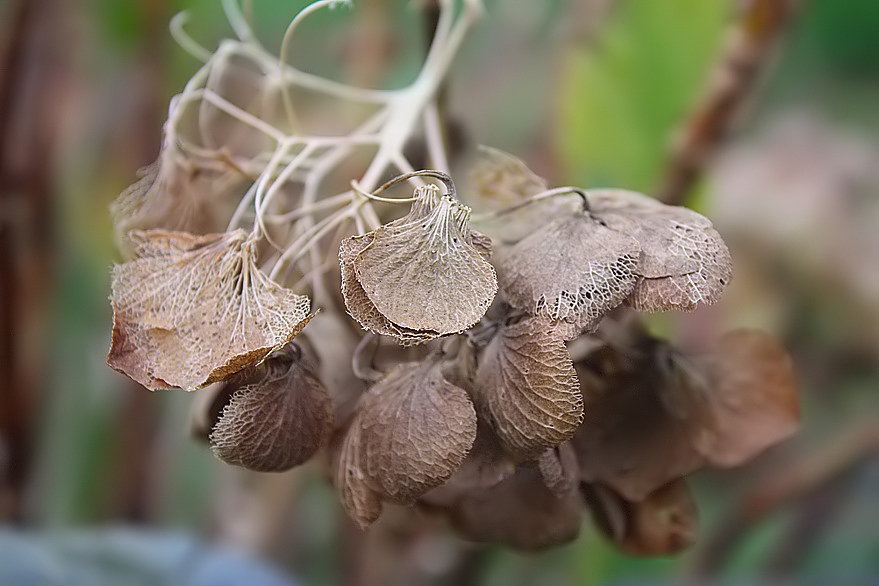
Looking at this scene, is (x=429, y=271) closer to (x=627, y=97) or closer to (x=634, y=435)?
(x=634, y=435)

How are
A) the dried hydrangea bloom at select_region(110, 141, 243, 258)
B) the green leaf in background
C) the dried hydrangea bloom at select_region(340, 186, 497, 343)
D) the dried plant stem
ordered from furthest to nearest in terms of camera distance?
the green leaf in background < the dried plant stem < the dried hydrangea bloom at select_region(110, 141, 243, 258) < the dried hydrangea bloom at select_region(340, 186, 497, 343)

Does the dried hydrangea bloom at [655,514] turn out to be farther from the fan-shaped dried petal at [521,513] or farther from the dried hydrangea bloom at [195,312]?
the dried hydrangea bloom at [195,312]

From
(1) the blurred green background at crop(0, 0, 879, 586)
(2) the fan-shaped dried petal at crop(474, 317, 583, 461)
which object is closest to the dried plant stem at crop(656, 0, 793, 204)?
(1) the blurred green background at crop(0, 0, 879, 586)

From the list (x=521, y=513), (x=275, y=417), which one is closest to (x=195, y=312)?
(x=275, y=417)

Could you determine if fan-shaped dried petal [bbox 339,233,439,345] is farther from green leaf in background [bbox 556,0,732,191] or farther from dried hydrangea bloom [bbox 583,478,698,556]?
green leaf in background [bbox 556,0,732,191]

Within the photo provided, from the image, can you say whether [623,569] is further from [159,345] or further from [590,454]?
[159,345]

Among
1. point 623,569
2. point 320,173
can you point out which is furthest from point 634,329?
point 623,569
